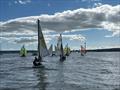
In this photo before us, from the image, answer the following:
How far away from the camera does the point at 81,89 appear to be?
144 feet

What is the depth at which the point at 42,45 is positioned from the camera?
75625 mm

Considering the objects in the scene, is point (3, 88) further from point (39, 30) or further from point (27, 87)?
point (39, 30)

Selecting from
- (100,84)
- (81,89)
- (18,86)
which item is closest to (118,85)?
(100,84)

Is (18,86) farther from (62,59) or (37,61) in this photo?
(62,59)

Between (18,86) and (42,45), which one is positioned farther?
(42,45)

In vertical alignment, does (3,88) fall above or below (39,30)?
below

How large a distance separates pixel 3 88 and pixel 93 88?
11.8m

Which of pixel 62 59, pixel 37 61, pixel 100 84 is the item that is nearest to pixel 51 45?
pixel 62 59

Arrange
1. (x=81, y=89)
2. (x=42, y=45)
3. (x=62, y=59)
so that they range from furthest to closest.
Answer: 1. (x=62, y=59)
2. (x=42, y=45)
3. (x=81, y=89)

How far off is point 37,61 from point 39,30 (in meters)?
7.30

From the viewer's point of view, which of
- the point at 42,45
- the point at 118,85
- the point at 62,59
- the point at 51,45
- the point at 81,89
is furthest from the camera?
the point at 51,45

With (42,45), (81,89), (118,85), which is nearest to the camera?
(81,89)

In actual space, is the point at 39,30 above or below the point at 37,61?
above

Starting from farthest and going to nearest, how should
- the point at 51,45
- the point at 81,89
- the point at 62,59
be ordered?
the point at 51,45 < the point at 62,59 < the point at 81,89
